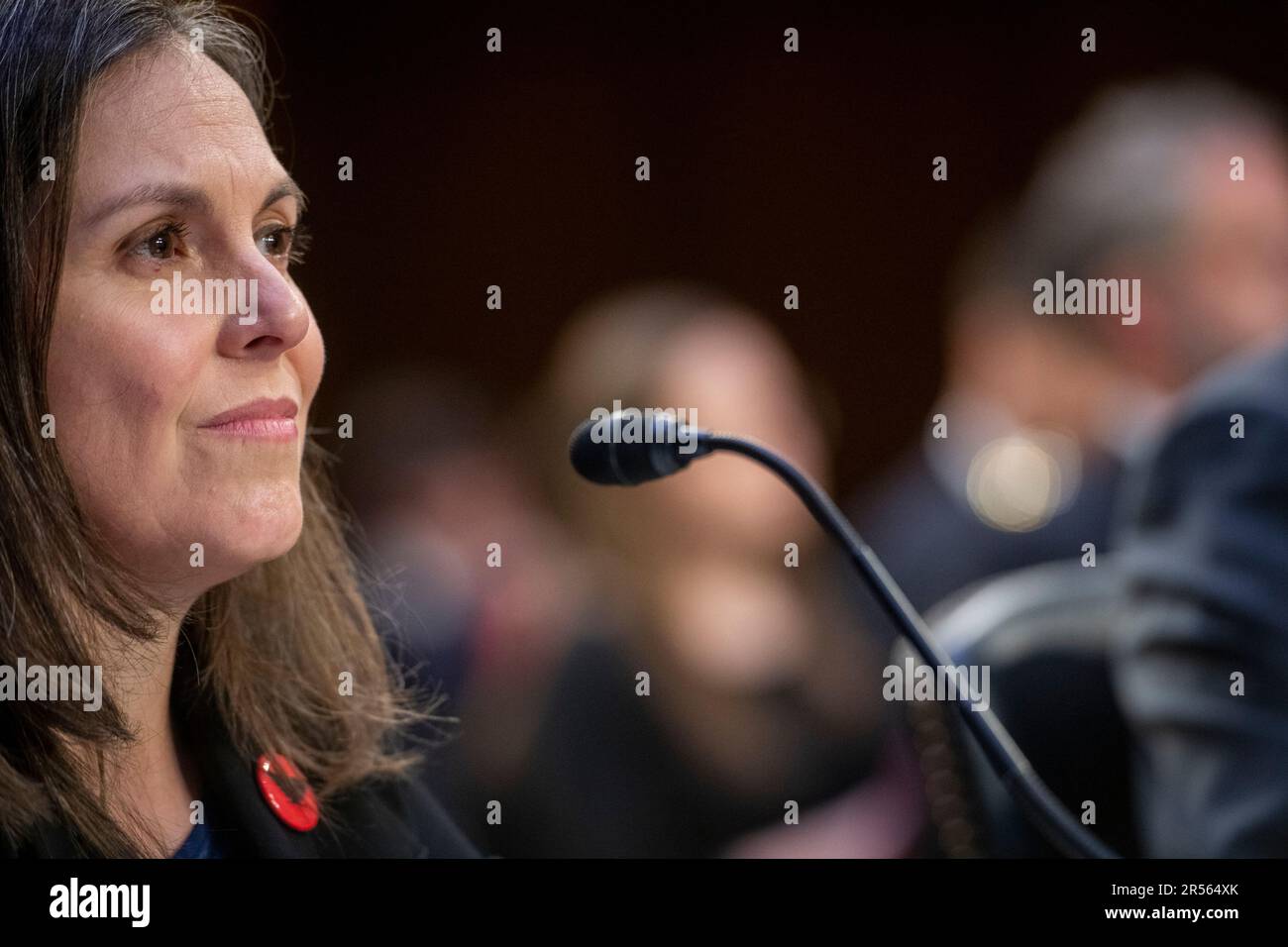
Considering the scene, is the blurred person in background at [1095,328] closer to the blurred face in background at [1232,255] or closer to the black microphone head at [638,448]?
the blurred face in background at [1232,255]

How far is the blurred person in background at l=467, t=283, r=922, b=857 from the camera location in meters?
2.20

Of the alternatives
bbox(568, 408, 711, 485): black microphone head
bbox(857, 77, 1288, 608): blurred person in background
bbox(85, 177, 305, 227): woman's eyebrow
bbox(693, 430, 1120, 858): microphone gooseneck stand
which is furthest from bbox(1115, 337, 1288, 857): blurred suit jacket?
bbox(85, 177, 305, 227): woman's eyebrow

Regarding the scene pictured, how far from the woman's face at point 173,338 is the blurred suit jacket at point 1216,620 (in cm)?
87

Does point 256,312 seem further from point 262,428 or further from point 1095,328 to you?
point 1095,328

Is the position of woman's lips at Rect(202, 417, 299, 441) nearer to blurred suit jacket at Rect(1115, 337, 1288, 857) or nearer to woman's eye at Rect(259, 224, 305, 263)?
woman's eye at Rect(259, 224, 305, 263)

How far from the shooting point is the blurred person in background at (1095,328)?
238 cm

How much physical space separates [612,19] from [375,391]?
140 centimetres

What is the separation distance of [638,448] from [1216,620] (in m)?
0.67

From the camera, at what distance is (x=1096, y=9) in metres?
4.58

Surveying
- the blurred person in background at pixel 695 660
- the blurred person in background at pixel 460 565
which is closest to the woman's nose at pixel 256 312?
the blurred person in background at pixel 460 565

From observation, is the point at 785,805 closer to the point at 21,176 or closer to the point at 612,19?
the point at 21,176

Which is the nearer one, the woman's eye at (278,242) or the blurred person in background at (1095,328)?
the woman's eye at (278,242)
